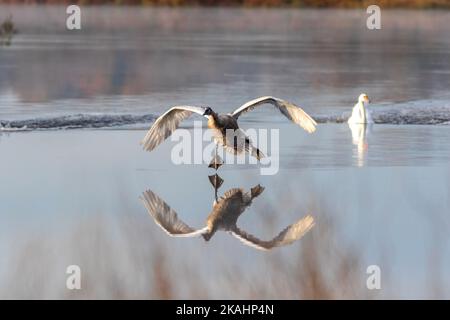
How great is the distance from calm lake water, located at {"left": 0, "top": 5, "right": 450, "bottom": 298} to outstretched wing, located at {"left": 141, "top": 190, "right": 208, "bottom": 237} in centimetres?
9

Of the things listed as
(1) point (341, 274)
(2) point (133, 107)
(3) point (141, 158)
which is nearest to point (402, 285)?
(1) point (341, 274)

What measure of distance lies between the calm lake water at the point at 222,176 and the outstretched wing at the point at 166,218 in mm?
86

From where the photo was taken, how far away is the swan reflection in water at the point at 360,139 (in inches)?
501

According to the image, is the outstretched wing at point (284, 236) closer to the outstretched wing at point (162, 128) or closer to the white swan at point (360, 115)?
the outstretched wing at point (162, 128)

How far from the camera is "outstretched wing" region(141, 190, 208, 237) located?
31.2 ft

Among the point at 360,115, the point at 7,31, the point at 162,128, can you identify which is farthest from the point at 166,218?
the point at 7,31

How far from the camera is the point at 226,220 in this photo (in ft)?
33.1

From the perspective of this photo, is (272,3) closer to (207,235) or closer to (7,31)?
(7,31)

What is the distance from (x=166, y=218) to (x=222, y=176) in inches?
72.0

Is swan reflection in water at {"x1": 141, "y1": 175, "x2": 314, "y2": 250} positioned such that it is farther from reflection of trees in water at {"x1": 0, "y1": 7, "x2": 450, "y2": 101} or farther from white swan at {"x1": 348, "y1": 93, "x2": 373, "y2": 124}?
reflection of trees in water at {"x1": 0, "y1": 7, "x2": 450, "y2": 101}

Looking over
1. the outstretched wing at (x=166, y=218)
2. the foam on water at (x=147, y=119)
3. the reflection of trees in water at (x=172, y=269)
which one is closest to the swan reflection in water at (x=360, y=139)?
the foam on water at (x=147, y=119)

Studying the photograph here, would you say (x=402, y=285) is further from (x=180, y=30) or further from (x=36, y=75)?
(x=180, y=30)

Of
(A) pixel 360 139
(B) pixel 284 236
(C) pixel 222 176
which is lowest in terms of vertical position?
(B) pixel 284 236
